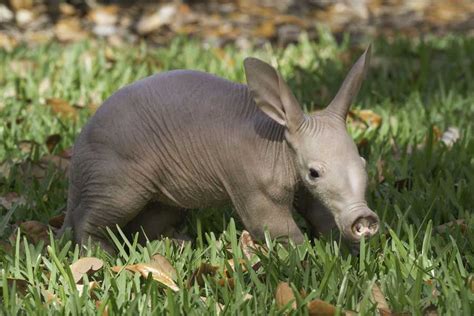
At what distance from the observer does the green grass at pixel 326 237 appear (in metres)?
2.76

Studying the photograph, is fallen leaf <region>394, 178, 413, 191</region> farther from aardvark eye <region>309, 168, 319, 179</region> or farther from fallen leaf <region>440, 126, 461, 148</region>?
aardvark eye <region>309, 168, 319, 179</region>

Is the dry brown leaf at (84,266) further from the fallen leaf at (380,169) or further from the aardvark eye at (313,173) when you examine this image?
the fallen leaf at (380,169)

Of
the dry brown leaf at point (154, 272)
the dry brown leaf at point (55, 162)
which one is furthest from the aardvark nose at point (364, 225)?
the dry brown leaf at point (55, 162)

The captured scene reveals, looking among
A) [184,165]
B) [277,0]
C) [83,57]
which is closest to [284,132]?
[184,165]

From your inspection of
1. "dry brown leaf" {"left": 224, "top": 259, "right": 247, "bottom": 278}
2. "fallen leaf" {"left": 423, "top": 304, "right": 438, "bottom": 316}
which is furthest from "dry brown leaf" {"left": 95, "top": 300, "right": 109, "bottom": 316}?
"fallen leaf" {"left": 423, "top": 304, "right": 438, "bottom": 316}

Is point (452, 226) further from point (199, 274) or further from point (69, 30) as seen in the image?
point (69, 30)

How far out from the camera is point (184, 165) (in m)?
3.20

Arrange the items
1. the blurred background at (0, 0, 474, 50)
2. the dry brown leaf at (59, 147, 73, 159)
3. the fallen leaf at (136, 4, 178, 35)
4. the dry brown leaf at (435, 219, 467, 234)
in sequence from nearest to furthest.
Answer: the dry brown leaf at (435, 219, 467, 234)
the dry brown leaf at (59, 147, 73, 159)
the blurred background at (0, 0, 474, 50)
the fallen leaf at (136, 4, 178, 35)

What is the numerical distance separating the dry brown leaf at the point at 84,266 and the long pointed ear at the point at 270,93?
0.71 metres

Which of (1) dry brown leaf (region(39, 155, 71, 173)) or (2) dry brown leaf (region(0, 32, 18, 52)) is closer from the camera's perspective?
(1) dry brown leaf (region(39, 155, 71, 173))

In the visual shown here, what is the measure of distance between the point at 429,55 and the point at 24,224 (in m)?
3.49

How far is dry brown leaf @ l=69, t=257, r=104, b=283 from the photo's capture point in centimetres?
298

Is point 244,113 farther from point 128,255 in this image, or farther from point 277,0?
point 277,0

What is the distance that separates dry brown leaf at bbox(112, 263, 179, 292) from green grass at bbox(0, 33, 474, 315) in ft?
0.09
